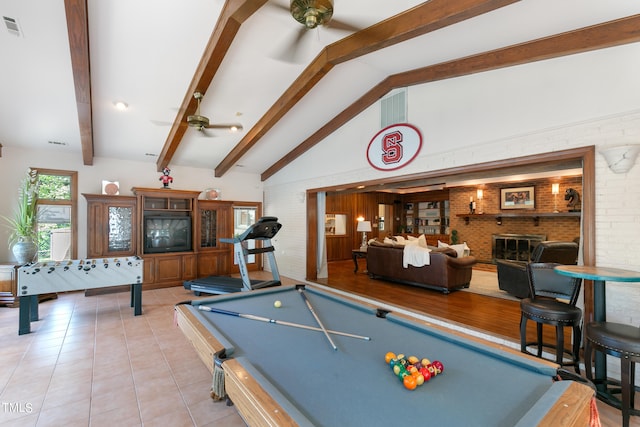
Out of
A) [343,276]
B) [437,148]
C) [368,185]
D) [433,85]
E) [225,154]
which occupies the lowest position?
[343,276]

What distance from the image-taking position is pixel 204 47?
11.7ft

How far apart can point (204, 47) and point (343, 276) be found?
5.55 m

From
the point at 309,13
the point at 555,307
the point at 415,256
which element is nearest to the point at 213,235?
the point at 415,256

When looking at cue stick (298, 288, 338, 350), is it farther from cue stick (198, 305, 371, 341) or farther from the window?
the window

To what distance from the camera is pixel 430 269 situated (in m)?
5.74

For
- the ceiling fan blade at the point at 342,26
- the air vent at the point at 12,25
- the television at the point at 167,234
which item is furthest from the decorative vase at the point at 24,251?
the ceiling fan blade at the point at 342,26

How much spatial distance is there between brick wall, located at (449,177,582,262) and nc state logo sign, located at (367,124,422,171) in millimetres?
5409

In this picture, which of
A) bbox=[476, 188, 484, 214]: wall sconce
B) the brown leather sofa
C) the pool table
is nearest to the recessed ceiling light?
the pool table

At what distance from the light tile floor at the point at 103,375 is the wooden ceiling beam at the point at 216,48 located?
328 cm

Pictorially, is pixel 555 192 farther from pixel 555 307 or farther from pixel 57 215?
pixel 57 215

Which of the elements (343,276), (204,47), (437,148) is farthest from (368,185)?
(204,47)

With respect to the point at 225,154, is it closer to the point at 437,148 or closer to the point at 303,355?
the point at 437,148

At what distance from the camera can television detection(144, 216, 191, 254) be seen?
6.34m

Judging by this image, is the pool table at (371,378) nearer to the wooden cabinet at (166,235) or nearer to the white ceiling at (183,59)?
the white ceiling at (183,59)
